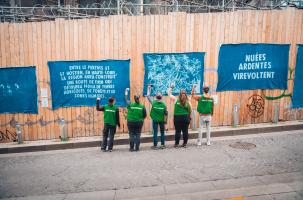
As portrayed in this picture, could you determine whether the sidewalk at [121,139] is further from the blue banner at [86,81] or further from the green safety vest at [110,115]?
the blue banner at [86,81]

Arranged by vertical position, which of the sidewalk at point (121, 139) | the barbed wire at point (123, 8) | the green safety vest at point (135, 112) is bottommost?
the sidewalk at point (121, 139)

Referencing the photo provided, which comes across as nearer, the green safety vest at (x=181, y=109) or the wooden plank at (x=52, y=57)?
the green safety vest at (x=181, y=109)

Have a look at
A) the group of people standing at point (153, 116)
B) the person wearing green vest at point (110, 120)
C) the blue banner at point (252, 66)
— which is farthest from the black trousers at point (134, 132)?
the blue banner at point (252, 66)

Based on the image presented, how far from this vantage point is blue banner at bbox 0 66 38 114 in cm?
1041

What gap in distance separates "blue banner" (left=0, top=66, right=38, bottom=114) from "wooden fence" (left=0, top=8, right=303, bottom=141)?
0.23 metres

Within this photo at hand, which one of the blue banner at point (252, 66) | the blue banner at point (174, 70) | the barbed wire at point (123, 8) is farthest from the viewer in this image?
the blue banner at point (252, 66)

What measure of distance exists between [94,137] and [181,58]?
4.23m

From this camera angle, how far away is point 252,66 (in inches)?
447

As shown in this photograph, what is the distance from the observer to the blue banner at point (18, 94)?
410 inches

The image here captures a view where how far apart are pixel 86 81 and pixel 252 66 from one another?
6.20 metres

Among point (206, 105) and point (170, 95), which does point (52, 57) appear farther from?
point (206, 105)

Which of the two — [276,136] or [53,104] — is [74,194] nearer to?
[53,104]

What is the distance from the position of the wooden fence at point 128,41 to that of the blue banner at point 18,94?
9.2 inches

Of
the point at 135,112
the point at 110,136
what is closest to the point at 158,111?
the point at 135,112
